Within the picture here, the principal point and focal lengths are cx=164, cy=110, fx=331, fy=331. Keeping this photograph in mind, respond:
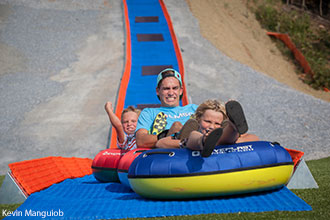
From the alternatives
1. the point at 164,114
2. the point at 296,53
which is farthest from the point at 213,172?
the point at 296,53

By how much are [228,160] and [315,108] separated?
7508 millimetres

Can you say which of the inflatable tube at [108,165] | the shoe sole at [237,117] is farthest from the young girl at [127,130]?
the shoe sole at [237,117]

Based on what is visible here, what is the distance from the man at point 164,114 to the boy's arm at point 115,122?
41cm

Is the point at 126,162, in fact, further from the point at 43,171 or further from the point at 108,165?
the point at 43,171

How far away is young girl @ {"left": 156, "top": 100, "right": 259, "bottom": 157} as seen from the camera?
2396 mm

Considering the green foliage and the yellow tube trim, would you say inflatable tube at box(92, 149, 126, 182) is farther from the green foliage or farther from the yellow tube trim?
the green foliage

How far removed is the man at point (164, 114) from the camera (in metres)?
3.44

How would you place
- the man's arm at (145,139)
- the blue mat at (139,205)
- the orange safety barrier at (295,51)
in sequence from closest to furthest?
the blue mat at (139,205), the man's arm at (145,139), the orange safety barrier at (295,51)

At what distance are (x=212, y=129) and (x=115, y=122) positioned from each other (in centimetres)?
137

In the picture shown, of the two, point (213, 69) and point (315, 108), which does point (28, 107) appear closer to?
point (213, 69)

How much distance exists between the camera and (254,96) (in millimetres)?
9719

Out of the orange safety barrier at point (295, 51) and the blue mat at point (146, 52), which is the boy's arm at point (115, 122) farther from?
the orange safety barrier at point (295, 51)

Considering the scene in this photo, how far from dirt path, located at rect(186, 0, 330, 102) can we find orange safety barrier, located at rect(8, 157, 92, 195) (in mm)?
8905

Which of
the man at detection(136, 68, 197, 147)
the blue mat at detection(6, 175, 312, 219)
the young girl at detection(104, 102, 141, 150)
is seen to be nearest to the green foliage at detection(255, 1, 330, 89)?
the young girl at detection(104, 102, 141, 150)
